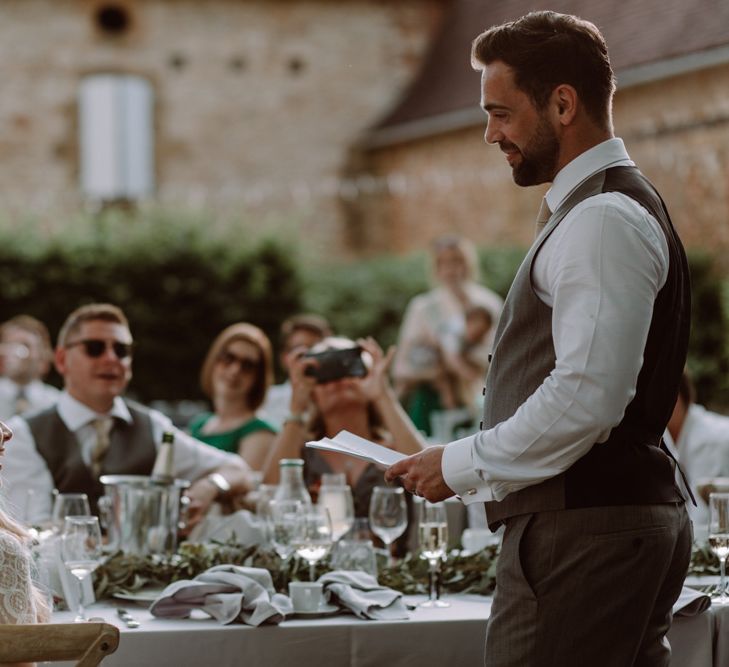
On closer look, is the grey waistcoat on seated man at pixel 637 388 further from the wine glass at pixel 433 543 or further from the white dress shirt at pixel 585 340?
the wine glass at pixel 433 543

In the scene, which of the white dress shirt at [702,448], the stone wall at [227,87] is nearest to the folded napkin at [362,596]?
the white dress shirt at [702,448]

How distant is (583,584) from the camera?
273 centimetres

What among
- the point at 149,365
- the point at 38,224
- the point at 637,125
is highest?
the point at 637,125

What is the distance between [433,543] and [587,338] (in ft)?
4.44

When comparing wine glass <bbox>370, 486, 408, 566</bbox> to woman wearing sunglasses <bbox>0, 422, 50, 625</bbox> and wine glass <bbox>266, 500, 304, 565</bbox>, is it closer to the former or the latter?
wine glass <bbox>266, 500, 304, 565</bbox>

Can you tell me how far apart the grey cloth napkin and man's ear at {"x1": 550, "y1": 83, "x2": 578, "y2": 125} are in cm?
135

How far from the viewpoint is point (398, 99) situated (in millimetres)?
24297

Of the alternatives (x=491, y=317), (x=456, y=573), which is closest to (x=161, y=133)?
(x=491, y=317)

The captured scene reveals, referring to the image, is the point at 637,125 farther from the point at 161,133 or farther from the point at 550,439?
the point at 550,439

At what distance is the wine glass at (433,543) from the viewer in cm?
376

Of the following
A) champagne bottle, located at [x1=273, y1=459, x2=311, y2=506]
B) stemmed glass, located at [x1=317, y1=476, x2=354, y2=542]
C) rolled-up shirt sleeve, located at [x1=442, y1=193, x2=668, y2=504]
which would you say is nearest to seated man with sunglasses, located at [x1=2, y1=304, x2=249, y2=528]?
champagne bottle, located at [x1=273, y1=459, x2=311, y2=506]

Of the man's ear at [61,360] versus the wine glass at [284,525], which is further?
the man's ear at [61,360]

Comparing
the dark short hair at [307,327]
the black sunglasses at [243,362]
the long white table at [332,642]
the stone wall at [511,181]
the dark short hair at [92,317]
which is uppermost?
the stone wall at [511,181]

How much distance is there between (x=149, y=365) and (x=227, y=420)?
10040mm
